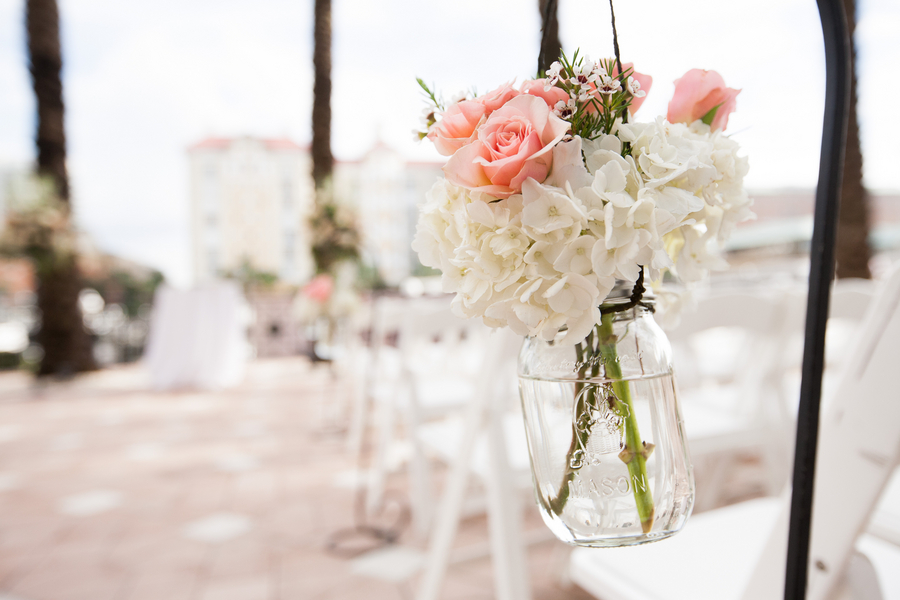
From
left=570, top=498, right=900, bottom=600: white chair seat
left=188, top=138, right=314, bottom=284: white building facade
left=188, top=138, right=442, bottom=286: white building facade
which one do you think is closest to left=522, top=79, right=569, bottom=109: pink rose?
left=570, top=498, right=900, bottom=600: white chair seat

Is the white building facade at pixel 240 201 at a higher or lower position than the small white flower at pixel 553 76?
higher

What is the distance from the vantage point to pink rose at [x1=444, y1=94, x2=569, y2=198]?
346 mm

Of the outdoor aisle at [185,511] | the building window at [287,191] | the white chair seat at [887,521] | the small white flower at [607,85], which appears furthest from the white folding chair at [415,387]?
the building window at [287,191]

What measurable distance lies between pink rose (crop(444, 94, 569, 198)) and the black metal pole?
197 millimetres

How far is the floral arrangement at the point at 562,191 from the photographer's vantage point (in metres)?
0.35

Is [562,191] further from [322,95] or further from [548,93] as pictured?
[322,95]

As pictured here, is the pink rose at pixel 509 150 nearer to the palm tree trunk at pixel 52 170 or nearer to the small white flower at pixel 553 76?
the small white flower at pixel 553 76

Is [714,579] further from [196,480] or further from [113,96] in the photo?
[113,96]

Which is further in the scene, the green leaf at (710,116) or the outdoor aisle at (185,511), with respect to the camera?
the outdoor aisle at (185,511)

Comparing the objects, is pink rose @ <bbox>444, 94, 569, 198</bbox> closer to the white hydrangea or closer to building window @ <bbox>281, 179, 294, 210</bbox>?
the white hydrangea

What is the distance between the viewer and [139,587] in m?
1.63

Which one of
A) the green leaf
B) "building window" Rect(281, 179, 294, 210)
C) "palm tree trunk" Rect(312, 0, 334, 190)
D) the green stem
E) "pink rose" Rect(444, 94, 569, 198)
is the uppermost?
"building window" Rect(281, 179, 294, 210)

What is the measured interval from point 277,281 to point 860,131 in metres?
7.80

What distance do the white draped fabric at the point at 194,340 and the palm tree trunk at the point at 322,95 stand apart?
6.46 ft
